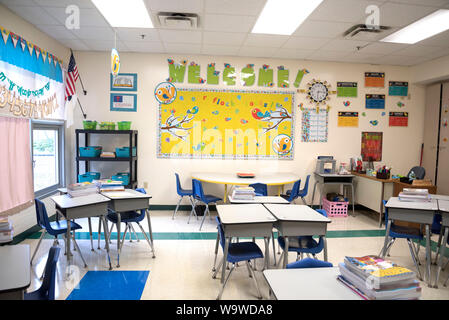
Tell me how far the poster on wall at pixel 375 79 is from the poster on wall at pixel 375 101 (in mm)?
221

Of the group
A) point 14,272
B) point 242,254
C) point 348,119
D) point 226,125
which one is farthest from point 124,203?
point 348,119

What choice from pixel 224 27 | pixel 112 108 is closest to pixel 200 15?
pixel 224 27

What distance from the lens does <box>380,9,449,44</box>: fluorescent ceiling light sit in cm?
410

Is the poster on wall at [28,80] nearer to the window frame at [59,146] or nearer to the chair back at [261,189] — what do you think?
the window frame at [59,146]

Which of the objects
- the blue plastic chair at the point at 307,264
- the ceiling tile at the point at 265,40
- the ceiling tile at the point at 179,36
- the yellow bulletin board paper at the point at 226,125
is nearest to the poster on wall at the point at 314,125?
the yellow bulletin board paper at the point at 226,125

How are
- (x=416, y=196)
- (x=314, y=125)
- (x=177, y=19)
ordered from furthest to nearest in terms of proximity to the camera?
1. (x=314, y=125)
2. (x=177, y=19)
3. (x=416, y=196)

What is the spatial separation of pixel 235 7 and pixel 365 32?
2.16 m

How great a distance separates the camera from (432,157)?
6.28m

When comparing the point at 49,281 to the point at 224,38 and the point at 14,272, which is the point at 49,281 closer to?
the point at 14,272

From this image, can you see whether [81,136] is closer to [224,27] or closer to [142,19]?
[142,19]

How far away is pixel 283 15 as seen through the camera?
416 cm

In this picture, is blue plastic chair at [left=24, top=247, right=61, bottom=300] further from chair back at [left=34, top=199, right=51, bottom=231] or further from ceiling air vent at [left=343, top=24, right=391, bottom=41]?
ceiling air vent at [left=343, top=24, right=391, bottom=41]

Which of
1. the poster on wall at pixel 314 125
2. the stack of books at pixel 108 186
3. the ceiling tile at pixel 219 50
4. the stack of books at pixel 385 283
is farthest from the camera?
the poster on wall at pixel 314 125

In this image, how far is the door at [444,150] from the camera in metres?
5.88
